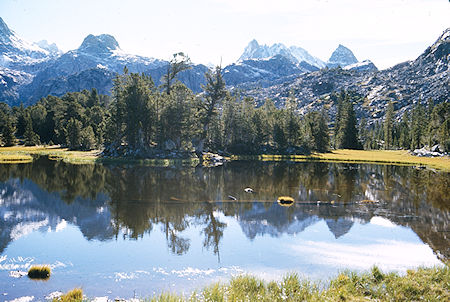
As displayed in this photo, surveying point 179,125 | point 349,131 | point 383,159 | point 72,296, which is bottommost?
point 72,296

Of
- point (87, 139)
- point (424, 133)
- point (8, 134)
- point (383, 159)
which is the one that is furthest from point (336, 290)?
point (424, 133)

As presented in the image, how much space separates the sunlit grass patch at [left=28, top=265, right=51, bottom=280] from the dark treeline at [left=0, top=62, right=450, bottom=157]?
68028 millimetres

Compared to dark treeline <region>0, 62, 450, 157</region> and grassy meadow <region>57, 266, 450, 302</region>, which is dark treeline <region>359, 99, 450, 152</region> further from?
grassy meadow <region>57, 266, 450, 302</region>

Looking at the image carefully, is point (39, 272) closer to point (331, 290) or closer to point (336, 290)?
point (331, 290)

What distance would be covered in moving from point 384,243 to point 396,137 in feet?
598

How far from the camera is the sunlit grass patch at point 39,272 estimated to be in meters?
16.8

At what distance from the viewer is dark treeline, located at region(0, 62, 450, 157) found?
289ft

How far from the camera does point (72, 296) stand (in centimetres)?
1407

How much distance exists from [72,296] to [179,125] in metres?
75.3

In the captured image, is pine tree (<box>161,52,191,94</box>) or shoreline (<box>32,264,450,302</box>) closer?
shoreline (<box>32,264,450,302</box>)

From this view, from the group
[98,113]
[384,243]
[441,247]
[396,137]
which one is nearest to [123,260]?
[384,243]

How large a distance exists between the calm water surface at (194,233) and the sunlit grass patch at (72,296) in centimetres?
100

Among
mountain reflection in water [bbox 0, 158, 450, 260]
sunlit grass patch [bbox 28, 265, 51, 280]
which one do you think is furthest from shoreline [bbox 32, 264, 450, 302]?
mountain reflection in water [bbox 0, 158, 450, 260]

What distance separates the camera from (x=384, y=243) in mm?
24844
